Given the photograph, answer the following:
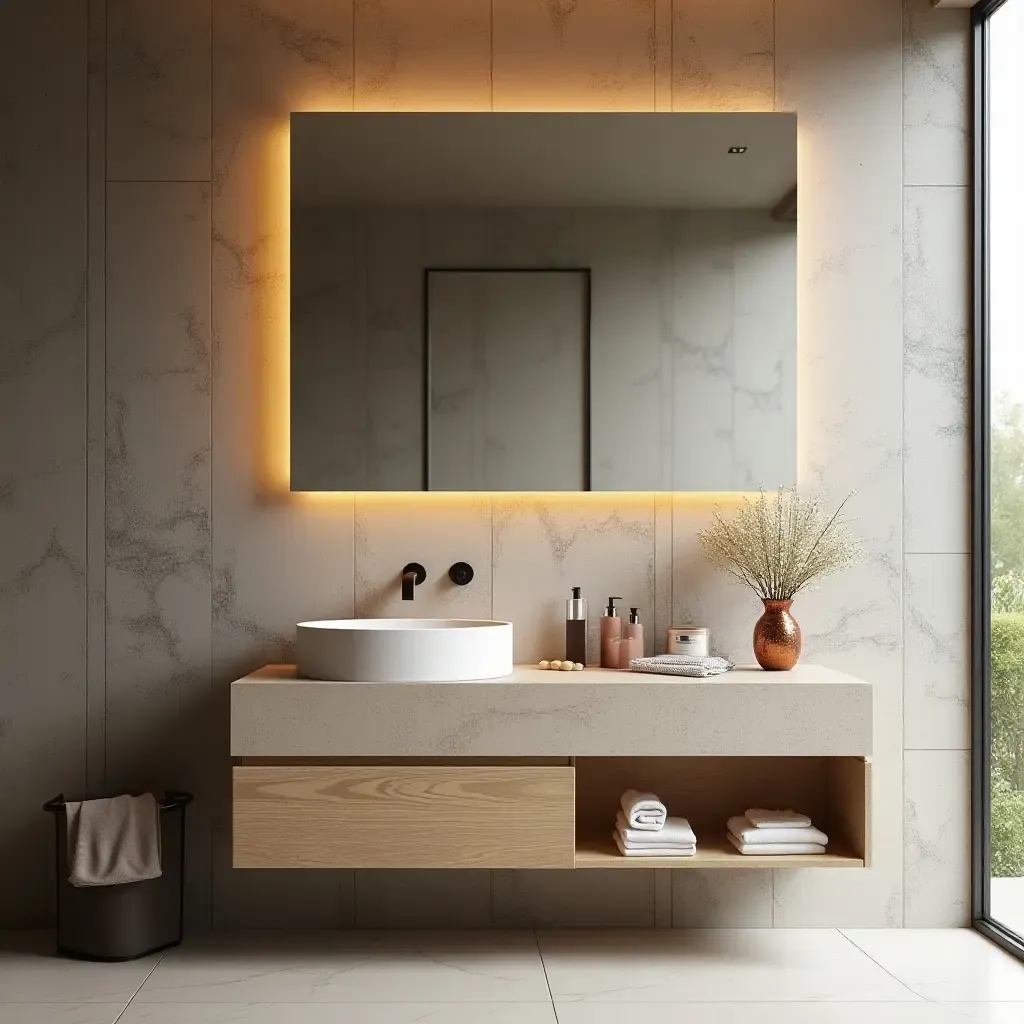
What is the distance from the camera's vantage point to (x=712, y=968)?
113 inches

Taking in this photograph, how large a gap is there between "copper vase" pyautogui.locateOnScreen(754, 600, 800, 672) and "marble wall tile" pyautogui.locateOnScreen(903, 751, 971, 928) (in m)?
0.56

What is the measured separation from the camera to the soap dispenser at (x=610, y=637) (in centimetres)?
308

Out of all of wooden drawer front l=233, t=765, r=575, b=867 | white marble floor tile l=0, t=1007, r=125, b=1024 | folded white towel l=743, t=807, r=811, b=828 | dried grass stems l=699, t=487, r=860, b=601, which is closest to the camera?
white marble floor tile l=0, t=1007, r=125, b=1024

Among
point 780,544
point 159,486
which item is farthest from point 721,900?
point 159,486

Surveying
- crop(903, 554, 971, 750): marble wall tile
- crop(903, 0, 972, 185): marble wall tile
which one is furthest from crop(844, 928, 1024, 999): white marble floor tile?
crop(903, 0, 972, 185): marble wall tile

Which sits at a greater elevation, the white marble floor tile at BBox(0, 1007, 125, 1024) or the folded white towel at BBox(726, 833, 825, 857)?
the folded white towel at BBox(726, 833, 825, 857)

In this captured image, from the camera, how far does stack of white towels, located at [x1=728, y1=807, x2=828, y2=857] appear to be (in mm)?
2854

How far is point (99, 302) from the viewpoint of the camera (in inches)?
126

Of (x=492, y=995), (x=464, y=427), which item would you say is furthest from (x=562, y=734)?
(x=464, y=427)

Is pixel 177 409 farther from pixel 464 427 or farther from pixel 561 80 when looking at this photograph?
pixel 561 80

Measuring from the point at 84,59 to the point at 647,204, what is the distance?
161 centimetres

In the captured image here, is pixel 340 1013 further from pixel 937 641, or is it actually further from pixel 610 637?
pixel 937 641

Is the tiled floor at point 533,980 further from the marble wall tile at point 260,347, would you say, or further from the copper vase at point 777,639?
the copper vase at point 777,639

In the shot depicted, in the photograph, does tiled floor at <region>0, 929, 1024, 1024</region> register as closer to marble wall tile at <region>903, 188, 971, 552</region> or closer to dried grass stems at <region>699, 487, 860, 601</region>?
dried grass stems at <region>699, 487, 860, 601</region>
